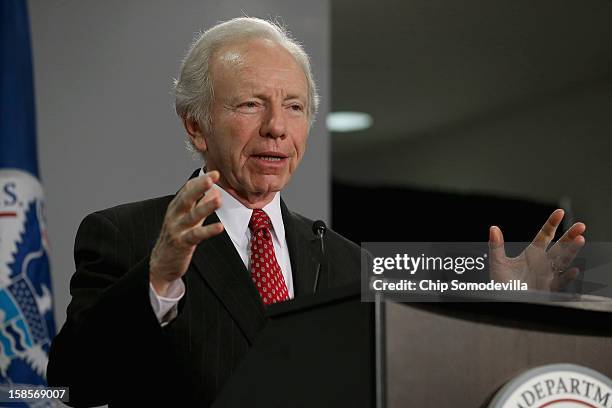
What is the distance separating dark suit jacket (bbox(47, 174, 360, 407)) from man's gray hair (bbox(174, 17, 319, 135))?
22 centimetres

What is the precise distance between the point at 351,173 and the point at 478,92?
0.81 meters

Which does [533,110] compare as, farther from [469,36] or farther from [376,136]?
[376,136]

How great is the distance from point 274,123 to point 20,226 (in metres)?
1.29

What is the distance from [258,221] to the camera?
167 cm

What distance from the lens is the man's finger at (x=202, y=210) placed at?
96 centimetres

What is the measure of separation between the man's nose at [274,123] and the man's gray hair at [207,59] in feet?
0.38

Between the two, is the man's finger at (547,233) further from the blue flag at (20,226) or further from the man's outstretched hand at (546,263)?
the blue flag at (20,226)

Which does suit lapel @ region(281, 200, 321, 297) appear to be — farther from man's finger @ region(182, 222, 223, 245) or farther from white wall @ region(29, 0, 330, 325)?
white wall @ region(29, 0, 330, 325)

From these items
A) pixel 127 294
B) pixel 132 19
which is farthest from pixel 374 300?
pixel 132 19

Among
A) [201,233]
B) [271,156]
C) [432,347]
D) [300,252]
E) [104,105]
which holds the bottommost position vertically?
[432,347]

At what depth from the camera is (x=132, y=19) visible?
3.35 meters

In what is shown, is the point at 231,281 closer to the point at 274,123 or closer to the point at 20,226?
the point at 274,123

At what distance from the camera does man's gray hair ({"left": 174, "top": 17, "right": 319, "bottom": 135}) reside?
5.73 feet

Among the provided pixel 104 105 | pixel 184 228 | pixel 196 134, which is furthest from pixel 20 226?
pixel 184 228
